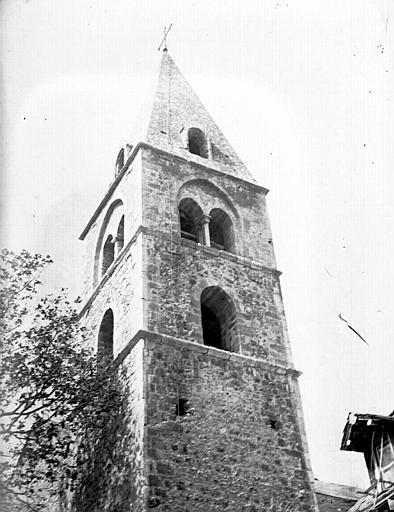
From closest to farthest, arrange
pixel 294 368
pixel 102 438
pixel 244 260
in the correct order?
pixel 102 438
pixel 294 368
pixel 244 260

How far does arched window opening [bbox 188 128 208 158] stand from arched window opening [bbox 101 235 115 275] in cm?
389

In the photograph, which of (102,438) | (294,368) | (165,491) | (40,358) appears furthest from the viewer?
(294,368)

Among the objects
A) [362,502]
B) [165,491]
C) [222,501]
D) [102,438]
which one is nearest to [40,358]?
[102,438]

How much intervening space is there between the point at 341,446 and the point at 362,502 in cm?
124

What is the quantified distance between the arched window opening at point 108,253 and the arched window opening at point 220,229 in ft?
9.34

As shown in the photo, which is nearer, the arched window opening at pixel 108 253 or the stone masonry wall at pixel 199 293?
the stone masonry wall at pixel 199 293

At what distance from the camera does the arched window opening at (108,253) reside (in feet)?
62.0

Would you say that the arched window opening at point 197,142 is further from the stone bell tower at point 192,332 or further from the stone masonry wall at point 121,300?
the stone masonry wall at point 121,300

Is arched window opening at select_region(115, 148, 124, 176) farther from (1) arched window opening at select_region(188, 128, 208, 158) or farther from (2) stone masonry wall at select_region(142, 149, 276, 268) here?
(2) stone masonry wall at select_region(142, 149, 276, 268)

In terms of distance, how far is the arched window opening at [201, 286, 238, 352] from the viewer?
15719mm

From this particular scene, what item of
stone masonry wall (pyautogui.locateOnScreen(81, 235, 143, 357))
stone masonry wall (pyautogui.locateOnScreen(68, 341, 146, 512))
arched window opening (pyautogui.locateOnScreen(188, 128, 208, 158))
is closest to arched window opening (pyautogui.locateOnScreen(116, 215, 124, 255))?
stone masonry wall (pyautogui.locateOnScreen(81, 235, 143, 357))

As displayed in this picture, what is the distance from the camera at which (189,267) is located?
15.9m

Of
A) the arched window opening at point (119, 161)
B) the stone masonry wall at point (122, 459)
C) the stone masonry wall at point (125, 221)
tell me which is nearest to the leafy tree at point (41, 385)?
the stone masonry wall at point (122, 459)

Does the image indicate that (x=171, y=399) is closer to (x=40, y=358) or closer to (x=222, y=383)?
(x=222, y=383)
